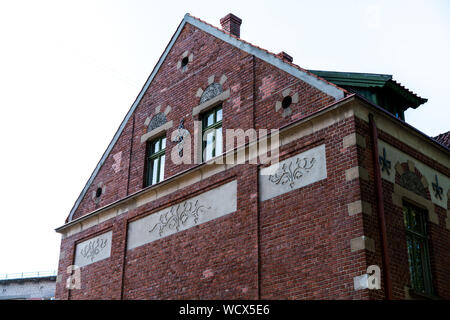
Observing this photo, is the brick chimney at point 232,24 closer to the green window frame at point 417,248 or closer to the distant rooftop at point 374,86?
the distant rooftop at point 374,86

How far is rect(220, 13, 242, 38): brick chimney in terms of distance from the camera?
18.8m

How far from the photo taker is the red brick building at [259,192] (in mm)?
12680

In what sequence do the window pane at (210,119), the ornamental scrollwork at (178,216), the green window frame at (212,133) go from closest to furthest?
the ornamental scrollwork at (178,216) → the green window frame at (212,133) → the window pane at (210,119)

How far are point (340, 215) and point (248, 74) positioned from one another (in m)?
5.17

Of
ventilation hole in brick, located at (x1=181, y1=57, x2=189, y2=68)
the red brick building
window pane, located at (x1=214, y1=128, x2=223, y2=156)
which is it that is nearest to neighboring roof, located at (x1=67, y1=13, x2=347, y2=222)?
the red brick building

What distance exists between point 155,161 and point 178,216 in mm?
2586

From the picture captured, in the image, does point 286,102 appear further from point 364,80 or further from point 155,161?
point 155,161

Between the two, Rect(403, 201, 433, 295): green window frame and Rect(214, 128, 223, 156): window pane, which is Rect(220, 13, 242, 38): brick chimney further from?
Rect(403, 201, 433, 295): green window frame

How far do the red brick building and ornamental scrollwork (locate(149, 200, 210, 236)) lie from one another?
42 millimetres

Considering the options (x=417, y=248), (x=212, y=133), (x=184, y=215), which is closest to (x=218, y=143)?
(x=212, y=133)

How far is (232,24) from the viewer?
61.7ft

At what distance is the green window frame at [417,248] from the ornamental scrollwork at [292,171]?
7.75 feet

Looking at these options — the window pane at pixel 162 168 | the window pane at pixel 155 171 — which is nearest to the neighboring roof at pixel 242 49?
the window pane at pixel 155 171
